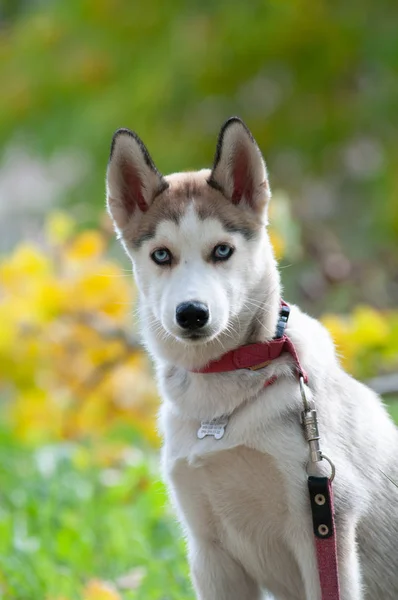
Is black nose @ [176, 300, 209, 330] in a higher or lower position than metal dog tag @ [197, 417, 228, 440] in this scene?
higher

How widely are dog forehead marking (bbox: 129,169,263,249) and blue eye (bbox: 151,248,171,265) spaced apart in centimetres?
7

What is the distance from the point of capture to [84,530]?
431cm

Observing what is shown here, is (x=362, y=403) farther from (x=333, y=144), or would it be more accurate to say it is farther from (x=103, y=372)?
(x=333, y=144)

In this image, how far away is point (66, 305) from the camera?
5.36m

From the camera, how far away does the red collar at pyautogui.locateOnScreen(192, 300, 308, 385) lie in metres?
2.78

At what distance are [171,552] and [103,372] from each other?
178cm

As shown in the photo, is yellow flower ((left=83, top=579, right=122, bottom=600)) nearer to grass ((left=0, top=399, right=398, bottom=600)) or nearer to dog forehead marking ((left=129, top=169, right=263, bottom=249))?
grass ((left=0, top=399, right=398, bottom=600))

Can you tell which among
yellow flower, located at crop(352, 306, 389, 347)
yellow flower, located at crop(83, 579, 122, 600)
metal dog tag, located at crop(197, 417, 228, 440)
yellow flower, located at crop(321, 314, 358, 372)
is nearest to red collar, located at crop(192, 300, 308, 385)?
metal dog tag, located at crop(197, 417, 228, 440)

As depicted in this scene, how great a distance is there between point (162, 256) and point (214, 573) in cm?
101

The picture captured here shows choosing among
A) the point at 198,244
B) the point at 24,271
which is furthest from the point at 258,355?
the point at 24,271

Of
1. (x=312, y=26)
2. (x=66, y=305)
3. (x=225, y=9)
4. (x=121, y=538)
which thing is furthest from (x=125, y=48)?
(x=121, y=538)

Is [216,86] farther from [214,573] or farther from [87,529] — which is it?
[214,573]

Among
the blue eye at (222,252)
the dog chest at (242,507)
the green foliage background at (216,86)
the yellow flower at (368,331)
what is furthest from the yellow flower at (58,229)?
the dog chest at (242,507)

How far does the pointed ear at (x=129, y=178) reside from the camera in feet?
9.61
